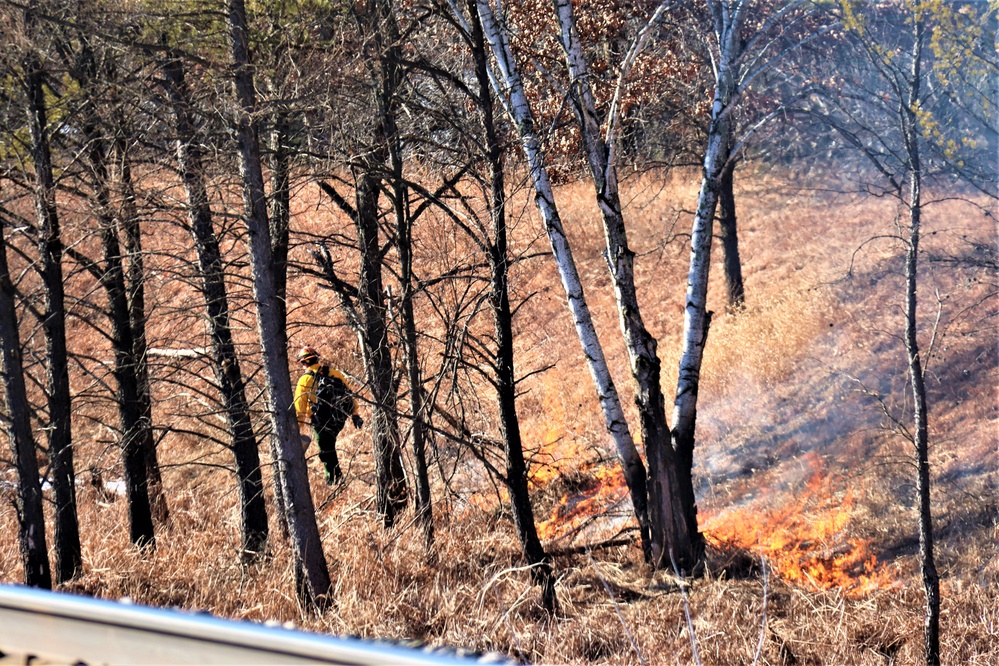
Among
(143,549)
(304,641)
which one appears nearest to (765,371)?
(143,549)

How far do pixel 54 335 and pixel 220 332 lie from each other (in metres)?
1.79

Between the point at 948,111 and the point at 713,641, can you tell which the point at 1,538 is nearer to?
the point at 713,641

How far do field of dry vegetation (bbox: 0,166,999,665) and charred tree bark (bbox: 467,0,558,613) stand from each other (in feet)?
0.95

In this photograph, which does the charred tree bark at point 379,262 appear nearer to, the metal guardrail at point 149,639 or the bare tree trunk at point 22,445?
the bare tree trunk at point 22,445

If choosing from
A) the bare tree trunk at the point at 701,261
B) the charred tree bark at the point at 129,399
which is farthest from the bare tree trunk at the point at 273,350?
the bare tree trunk at the point at 701,261

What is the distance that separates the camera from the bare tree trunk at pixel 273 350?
24.8 feet

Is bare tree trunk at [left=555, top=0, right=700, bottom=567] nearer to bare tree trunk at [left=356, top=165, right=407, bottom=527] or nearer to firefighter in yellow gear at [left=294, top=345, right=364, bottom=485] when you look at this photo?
bare tree trunk at [left=356, top=165, right=407, bottom=527]

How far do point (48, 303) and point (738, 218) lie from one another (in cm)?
1621

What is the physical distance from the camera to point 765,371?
14.9 meters

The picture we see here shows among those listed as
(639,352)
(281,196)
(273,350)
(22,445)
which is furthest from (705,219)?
(22,445)

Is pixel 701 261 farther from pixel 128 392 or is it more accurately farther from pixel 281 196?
pixel 128 392

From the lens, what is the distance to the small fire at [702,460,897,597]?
9852 mm

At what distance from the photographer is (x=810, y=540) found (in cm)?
1084

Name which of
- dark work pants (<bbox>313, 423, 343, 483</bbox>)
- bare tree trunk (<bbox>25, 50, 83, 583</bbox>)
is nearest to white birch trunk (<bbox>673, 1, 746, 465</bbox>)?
dark work pants (<bbox>313, 423, 343, 483</bbox>)
